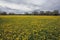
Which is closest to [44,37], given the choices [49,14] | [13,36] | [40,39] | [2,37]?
[40,39]

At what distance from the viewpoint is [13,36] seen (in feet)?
37.8

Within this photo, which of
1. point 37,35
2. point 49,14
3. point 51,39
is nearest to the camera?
point 51,39

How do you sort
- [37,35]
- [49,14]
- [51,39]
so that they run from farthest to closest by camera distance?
[49,14]
[37,35]
[51,39]

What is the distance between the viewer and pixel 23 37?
36.9ft

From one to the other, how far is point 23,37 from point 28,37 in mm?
334

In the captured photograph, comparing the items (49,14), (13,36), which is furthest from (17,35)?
(49,14)

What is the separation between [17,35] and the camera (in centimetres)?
1186

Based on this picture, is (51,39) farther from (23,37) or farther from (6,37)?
(6,37)

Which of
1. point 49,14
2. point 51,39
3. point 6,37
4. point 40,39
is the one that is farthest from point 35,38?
point 49,14

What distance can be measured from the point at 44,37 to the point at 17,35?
194 centimetres

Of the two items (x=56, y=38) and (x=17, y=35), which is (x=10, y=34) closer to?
(x=17, y=35)

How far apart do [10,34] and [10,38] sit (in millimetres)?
969

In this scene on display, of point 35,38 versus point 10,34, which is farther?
point 10,34

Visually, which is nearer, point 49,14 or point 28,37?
point 28,37
